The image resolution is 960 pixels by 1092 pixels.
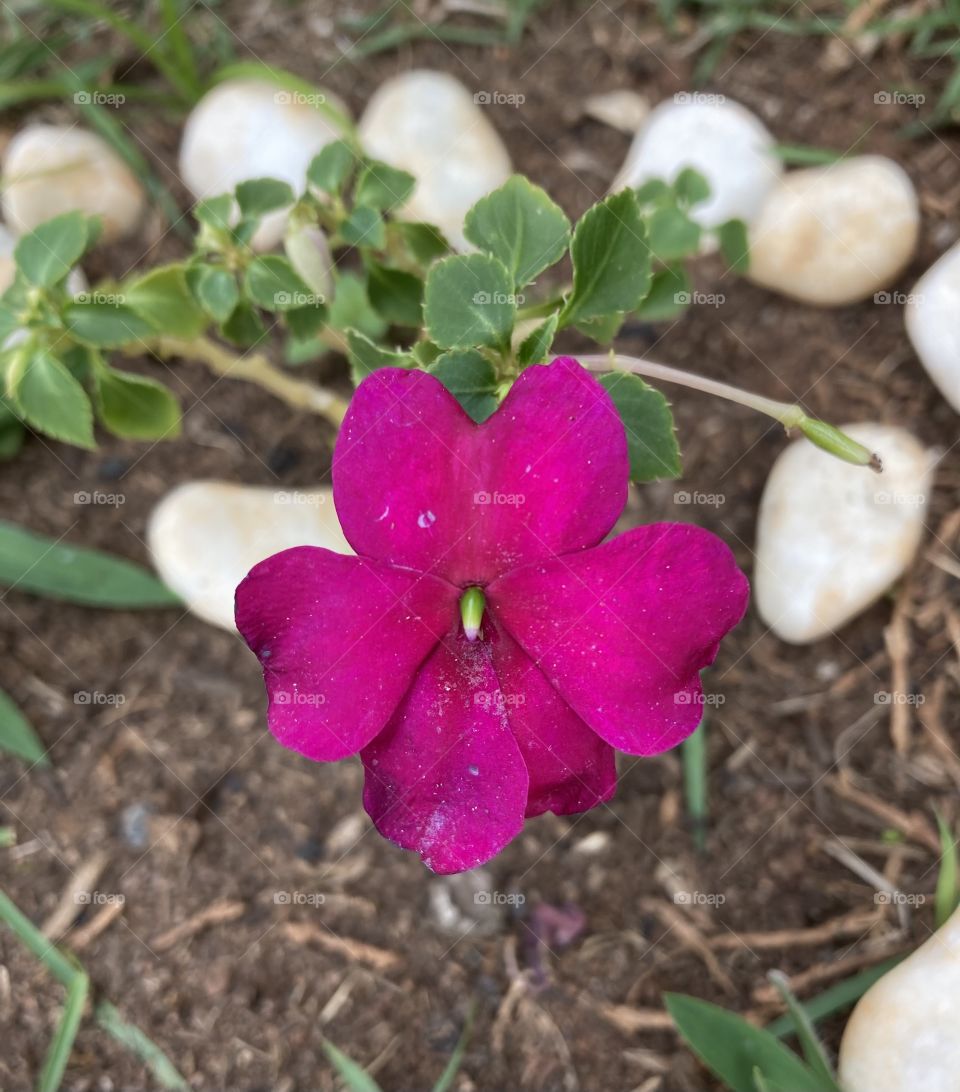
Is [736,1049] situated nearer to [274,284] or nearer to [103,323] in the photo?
[274,284]

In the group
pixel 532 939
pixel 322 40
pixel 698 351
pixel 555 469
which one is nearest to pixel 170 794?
pixel 532 939

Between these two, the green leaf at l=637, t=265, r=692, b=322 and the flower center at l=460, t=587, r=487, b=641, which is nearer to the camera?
the flower center at l=460, t=587, r=487, b=641

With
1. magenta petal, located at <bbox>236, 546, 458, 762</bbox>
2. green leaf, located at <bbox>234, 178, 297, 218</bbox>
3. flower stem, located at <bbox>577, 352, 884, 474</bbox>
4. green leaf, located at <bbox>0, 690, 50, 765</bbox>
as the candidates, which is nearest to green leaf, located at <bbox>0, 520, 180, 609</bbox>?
green leaf, located at <bbox>0, 690, 50, 765</bbox>

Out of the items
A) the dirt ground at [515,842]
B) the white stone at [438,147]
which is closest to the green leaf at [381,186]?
the white stone at [438,147]

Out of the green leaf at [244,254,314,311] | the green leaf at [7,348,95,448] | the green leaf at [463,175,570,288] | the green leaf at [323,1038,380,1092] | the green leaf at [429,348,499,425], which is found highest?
the green leaf at [463,175,570,288]

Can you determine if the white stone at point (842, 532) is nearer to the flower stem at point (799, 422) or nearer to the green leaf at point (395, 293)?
the flower stem at point (799, 422)

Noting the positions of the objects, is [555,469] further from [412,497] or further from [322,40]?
[322,40]

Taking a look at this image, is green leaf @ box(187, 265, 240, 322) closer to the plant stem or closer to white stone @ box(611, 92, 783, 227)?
the plant stem

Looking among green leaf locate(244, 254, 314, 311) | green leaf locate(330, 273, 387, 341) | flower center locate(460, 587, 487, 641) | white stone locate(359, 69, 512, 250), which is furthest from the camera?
white stone locate(359, 69, 512, 250)
